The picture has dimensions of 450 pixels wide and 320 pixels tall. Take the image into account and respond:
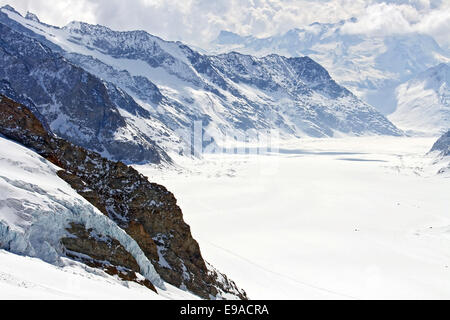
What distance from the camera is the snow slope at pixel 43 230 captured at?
2758cm

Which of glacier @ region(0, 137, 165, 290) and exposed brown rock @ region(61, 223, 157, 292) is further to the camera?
exposed brown rock @ region(61, 223, 157, 292)

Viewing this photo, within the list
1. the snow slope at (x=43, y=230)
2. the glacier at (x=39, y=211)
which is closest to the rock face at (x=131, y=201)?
the glacier at (x=39, y=211)

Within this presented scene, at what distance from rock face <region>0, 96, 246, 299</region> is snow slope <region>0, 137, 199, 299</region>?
3857 millimetres

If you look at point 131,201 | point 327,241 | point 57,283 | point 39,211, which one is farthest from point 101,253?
point 327,241

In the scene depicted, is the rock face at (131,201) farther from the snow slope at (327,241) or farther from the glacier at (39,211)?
the snow slope at (327,241)

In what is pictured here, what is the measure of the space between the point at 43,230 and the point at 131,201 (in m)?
16.0

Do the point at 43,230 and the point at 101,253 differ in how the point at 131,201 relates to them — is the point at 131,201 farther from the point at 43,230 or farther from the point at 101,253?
the point at 43,230

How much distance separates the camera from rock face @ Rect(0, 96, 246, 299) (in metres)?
45.7

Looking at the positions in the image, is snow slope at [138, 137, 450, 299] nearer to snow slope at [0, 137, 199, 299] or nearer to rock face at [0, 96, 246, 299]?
rock face at [0, 96, 246, 299]

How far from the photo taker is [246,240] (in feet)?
355

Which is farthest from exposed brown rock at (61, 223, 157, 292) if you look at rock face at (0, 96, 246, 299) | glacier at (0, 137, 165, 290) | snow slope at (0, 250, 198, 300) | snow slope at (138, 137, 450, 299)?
snow slope at (138, 137, 450, 299)
